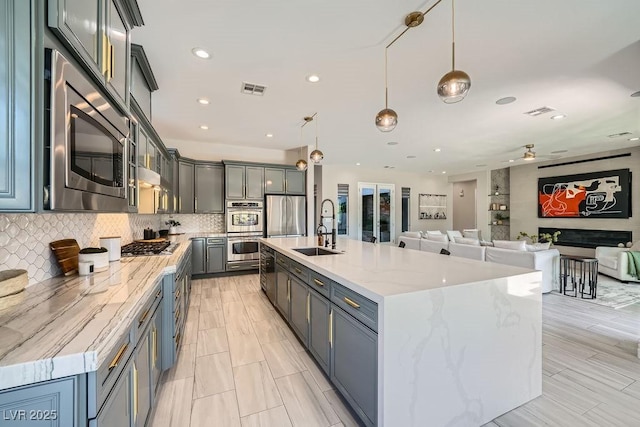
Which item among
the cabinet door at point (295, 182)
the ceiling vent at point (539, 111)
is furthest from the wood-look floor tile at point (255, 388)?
the ceiling vent at point (539, 111)

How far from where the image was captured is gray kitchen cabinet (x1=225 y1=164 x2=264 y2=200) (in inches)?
218

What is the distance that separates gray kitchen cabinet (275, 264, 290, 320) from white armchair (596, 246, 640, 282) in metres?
6.50

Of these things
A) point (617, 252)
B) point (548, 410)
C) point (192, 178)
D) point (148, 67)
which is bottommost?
point (548, 410)

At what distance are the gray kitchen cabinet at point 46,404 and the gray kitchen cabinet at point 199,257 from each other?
4628 mm

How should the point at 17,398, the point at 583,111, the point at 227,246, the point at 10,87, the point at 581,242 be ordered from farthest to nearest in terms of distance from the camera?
the point at 581,242 → the point at 227,246 → the point at 583,111 → the point at 10,87 → the point at 17,398

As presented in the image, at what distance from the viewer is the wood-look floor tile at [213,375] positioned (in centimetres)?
201

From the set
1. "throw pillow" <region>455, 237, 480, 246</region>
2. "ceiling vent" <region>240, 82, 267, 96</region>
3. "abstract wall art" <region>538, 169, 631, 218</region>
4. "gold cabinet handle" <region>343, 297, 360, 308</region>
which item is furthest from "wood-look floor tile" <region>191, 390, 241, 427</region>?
"abstract wall art" <region>538, 169, 631, 218</region>

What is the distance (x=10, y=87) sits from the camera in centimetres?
83

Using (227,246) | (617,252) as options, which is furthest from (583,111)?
(227,246)

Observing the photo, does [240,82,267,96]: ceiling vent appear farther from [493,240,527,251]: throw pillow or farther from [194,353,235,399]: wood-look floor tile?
[493,240,527,251]: throw pillow

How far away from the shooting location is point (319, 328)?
215 centimetres

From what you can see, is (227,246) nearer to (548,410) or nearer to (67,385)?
(67,385)

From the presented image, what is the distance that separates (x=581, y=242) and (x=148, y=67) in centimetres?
1025

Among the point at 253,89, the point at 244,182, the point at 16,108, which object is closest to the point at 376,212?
the point at 244,182
